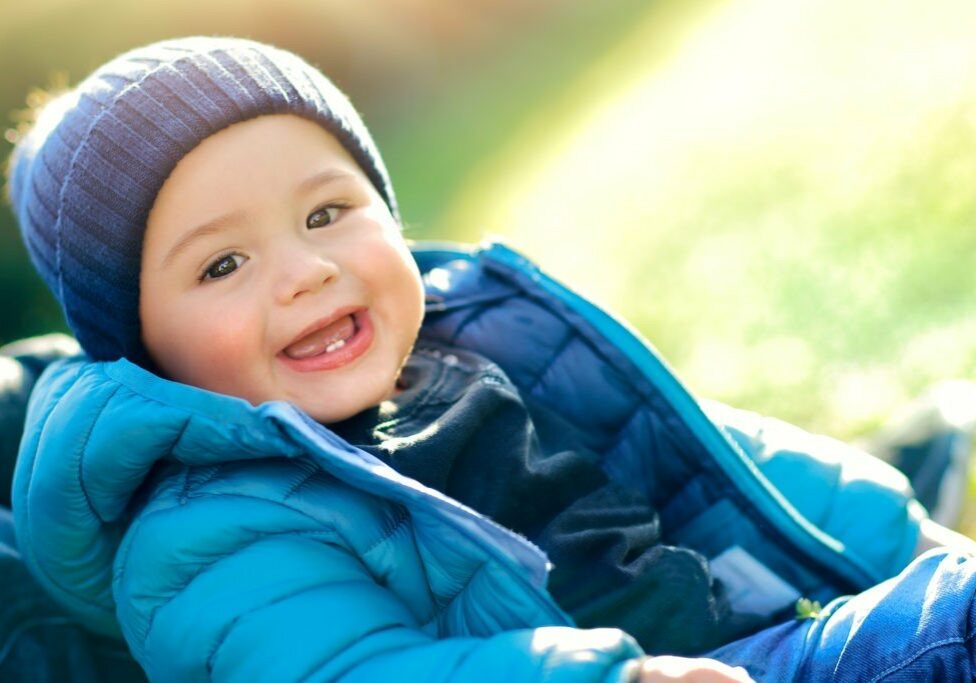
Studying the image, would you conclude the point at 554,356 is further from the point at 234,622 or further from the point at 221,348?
the point at 234,622

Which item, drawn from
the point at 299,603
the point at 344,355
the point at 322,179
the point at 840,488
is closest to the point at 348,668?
the point at 299,603

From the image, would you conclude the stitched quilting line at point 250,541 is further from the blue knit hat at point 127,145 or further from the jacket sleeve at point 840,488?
the jacket sleeve at point 840,488

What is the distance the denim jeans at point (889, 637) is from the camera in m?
1.20

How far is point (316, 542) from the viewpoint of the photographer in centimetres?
128

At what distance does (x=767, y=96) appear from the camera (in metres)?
4.18

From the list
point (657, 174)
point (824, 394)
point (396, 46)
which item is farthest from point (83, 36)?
point (824, 394)

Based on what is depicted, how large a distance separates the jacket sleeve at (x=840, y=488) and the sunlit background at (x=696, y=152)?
44 cm

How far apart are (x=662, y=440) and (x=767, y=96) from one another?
9.27 feet

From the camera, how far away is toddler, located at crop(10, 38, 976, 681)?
1225 millimetres

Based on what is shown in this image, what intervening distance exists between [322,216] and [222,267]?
163mm

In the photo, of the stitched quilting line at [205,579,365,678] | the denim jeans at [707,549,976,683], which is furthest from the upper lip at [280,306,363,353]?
the denim jeans at [707,549,976,683]

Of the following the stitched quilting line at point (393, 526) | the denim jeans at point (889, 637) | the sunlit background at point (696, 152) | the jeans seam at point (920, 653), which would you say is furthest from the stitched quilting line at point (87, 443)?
the jeans seam at point (920, 653)

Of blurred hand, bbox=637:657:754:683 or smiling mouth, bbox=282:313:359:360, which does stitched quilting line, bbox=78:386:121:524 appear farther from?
blurred hand, bbox=637:657:754:683

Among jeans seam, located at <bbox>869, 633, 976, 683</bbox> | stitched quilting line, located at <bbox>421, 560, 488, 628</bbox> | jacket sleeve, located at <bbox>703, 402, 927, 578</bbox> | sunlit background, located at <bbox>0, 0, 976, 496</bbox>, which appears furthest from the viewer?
sunlit background, located at <bbox>0, 0, 976, 496</bbox>
